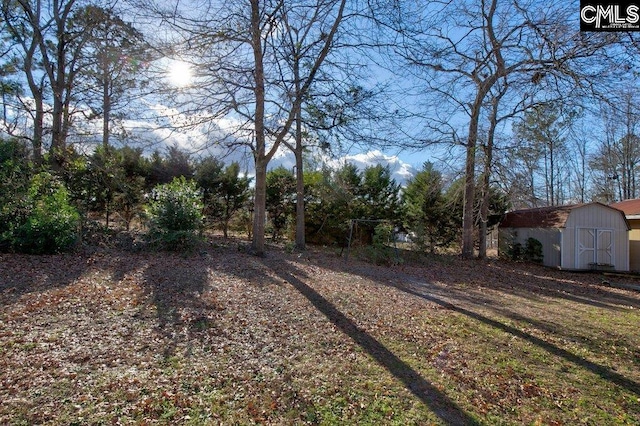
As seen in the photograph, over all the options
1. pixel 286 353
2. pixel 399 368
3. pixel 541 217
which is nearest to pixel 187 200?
pixel 286 353

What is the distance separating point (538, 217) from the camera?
1392cm

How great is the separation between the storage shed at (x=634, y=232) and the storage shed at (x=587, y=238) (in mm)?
851

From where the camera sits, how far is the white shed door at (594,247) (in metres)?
12.8

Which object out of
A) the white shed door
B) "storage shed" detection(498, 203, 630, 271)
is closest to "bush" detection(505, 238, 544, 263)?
"storage shed" detection(498, 203, 630, 271)

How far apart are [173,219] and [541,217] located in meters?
13.5

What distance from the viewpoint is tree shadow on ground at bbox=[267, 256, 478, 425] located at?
2.59m

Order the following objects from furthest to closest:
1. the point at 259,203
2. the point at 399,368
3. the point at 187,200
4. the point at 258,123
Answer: the point at 259,203, the point at 187,200, the point at 258,123, the point at 399,368

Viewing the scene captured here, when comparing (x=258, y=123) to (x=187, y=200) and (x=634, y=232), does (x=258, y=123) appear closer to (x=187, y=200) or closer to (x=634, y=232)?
(x=187, y=200)

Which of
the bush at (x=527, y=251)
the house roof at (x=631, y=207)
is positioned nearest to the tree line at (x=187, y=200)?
the bush at (x=527, y=251)

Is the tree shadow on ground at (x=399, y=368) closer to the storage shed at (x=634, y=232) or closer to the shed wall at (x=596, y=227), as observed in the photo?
the shed wall at (x=596, y=227)

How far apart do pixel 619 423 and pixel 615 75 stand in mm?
5991
